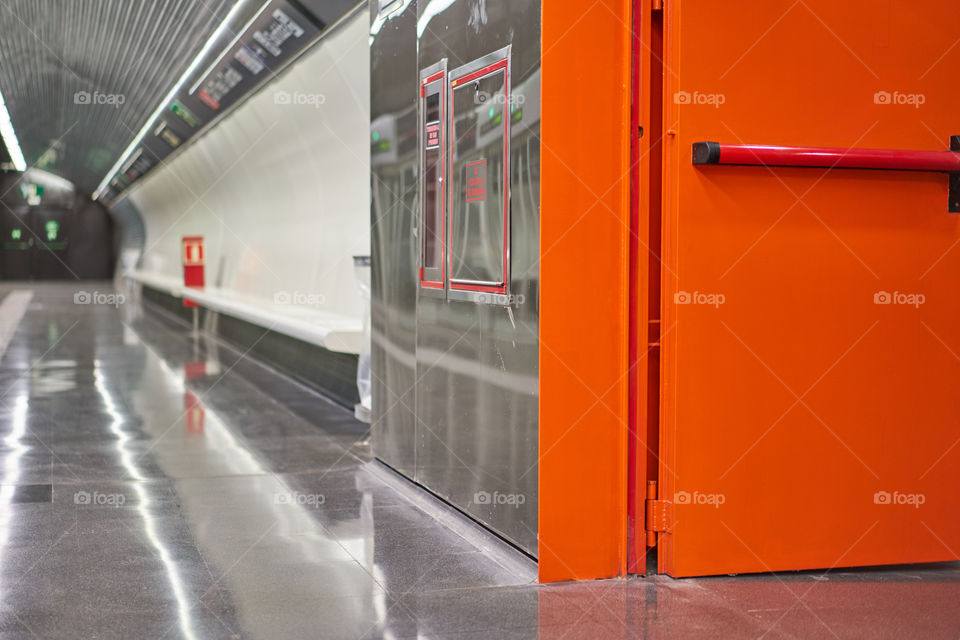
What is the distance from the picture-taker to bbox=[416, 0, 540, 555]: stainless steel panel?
399 centimetres

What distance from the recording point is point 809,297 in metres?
3.98

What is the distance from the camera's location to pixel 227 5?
30.2ft

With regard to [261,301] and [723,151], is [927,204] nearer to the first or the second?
[723,151]

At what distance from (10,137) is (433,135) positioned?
24.0m

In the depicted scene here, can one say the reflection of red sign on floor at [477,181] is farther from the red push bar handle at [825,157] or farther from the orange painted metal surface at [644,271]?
the red push bar handle at [825,157]

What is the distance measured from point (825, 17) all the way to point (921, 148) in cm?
67

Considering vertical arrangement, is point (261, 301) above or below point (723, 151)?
below

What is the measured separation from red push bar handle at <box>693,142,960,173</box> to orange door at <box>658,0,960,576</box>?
7 centimetres

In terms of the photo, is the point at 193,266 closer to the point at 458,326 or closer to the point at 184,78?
the point at 184,78

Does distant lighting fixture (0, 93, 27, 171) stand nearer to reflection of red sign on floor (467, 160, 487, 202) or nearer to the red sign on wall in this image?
the red sign on wall

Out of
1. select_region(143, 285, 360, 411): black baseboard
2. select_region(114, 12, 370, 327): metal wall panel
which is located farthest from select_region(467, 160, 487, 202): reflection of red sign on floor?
select_region(114, 12, 370, 327): metal wall panel

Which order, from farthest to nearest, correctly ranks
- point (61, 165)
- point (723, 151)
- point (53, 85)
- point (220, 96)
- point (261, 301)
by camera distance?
1. point (61, 165)
2. point (53, 85)
3. point (261, 301)
4. point (220, 96)
5. point (723, 151)

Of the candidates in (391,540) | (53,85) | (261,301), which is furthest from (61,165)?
(391,540)

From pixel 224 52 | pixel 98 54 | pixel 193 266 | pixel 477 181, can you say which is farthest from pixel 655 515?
pixel 193 266
